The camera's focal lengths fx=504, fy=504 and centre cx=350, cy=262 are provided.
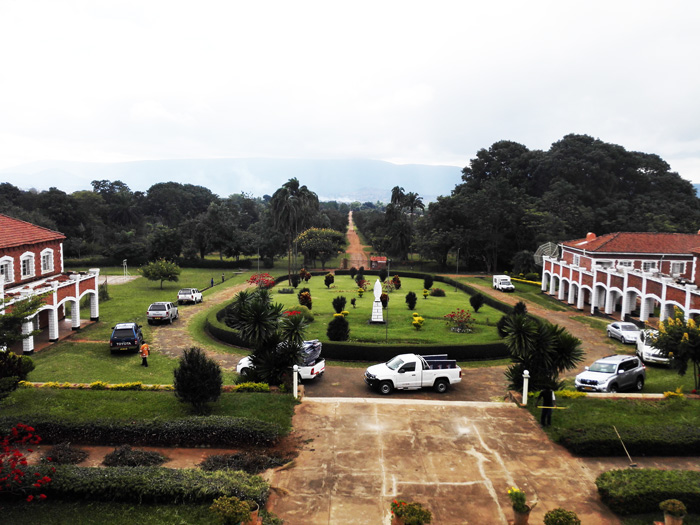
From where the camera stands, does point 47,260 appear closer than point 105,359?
No

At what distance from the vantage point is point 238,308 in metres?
17.9

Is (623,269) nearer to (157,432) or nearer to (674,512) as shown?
(674,512)

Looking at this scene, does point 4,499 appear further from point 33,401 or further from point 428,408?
point 428,408

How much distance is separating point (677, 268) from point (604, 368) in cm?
2796

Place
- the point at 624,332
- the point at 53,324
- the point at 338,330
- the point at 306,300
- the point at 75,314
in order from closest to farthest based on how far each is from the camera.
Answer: the point at 338,330 < the point at 53,324 < the point at 624,332 < the point at 75,314 < the point at 306,300

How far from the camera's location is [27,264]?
2908cm

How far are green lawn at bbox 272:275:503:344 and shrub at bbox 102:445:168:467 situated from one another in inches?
589

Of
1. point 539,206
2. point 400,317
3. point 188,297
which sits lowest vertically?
point 188,297

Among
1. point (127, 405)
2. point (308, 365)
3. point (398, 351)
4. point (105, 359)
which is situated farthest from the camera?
point (398, 351)

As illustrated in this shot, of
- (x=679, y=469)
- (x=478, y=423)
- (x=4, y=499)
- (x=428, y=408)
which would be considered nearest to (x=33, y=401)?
(x=4, y=499)

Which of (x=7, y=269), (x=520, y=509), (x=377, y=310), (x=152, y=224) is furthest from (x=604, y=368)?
(x=152, y=224)

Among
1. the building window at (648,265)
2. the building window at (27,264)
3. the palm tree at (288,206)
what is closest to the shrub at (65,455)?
the building window at (27,264)

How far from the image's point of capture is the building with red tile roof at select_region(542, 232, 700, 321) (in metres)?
33.2

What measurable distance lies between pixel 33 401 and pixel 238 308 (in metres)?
6.72
